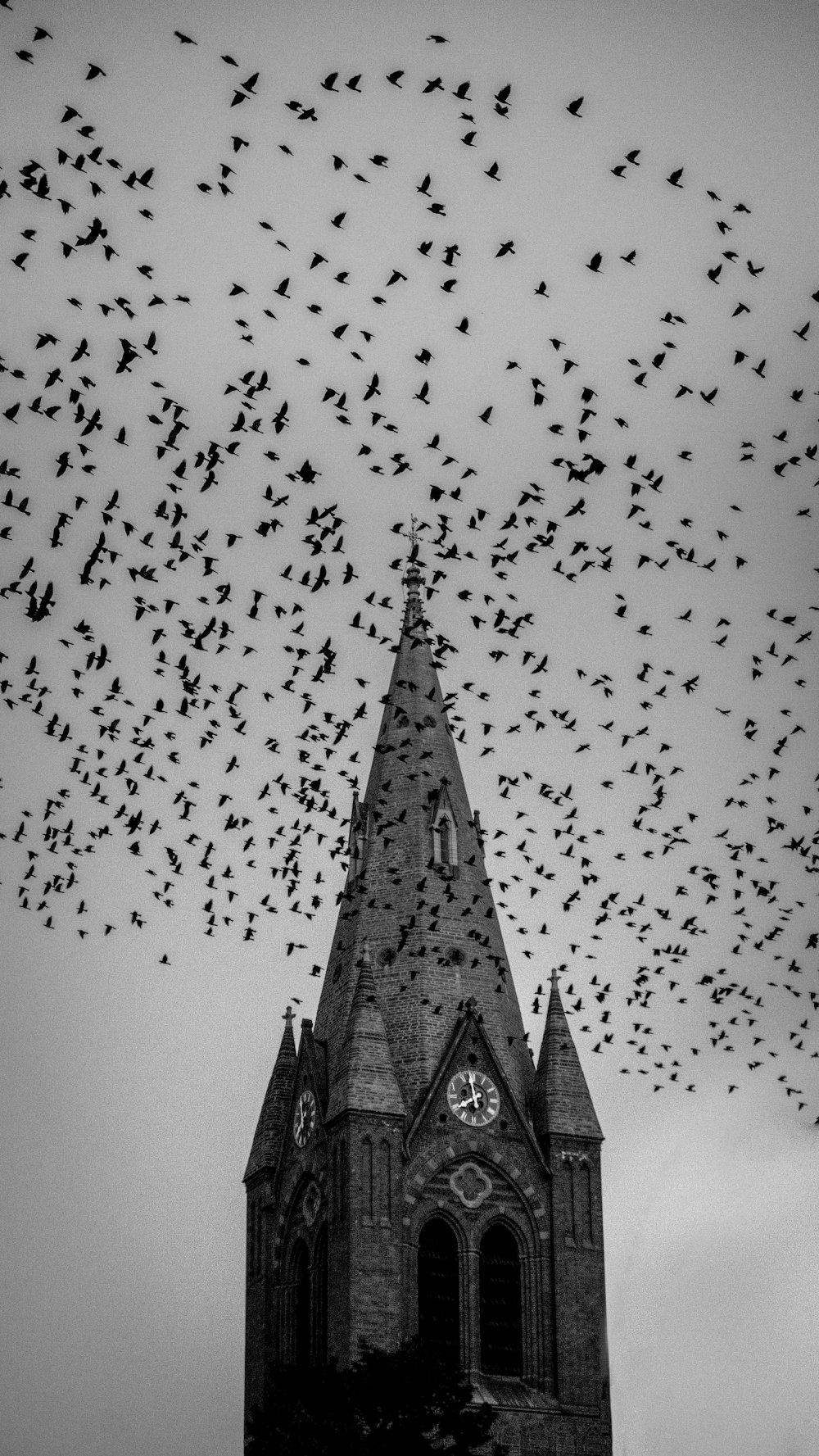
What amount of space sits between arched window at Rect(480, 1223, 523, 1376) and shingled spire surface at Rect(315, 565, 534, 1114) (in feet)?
12.8

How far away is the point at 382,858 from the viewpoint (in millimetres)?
66562

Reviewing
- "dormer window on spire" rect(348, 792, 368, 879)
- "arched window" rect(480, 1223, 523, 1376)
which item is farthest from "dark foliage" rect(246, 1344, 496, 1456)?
"dormer window on spire" rect(348, 792, 368, 879)

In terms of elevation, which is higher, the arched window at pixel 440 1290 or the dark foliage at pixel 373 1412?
the arched window at pixel 440 1290

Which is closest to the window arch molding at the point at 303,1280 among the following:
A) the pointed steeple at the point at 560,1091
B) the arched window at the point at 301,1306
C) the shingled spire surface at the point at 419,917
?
the arched window at the point at 301,1306

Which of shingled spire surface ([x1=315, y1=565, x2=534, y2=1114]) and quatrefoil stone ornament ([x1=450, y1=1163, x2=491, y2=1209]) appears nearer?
quatrefoil stone ornament ([x1=450, y1=1163, x2=491, y2=1209])

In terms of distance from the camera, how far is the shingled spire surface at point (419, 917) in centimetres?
6381

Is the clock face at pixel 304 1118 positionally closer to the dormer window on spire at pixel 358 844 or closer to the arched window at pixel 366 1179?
the arched window at pixel 366 1179

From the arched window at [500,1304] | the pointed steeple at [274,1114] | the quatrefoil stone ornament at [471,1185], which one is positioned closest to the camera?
the arched window at [500,1304]

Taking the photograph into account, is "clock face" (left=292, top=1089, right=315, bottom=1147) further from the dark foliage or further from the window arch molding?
the dark foliage

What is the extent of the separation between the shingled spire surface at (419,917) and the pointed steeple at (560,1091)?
500 mm

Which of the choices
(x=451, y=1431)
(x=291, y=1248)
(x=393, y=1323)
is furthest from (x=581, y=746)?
(x=291, y=1248)

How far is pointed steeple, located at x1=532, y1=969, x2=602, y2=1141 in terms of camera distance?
6394cm

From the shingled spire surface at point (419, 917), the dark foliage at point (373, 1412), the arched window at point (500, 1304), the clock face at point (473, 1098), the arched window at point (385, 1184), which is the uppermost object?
the shingled spire surface at point (419, 917)

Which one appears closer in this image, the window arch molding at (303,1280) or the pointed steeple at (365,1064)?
the window arch molding at (303,1280)
